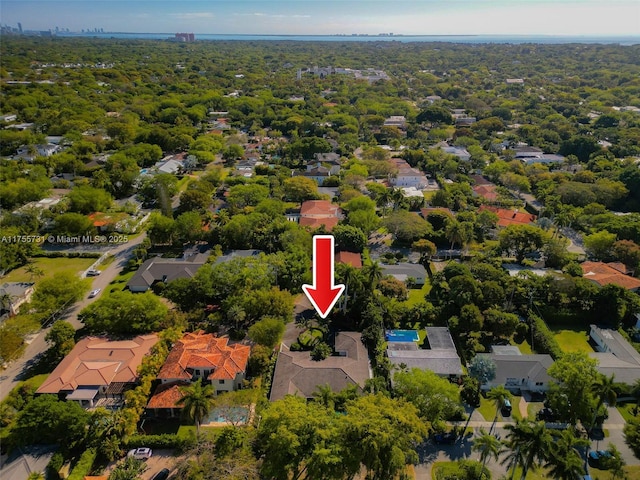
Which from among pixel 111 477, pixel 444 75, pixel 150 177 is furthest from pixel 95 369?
pixel 444 75

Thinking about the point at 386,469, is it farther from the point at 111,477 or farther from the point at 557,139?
the point at 557,139

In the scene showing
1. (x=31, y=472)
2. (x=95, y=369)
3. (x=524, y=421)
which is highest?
(x=524, y=421)

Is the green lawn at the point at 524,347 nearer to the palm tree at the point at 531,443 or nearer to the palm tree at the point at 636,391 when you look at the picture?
the palm tree at the point at 636,391

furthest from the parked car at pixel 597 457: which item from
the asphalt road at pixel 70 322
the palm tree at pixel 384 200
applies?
the asphalt road at pixel 70 322

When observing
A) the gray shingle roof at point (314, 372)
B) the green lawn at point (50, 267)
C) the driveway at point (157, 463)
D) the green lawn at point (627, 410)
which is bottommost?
the driveway at point (157, 463)

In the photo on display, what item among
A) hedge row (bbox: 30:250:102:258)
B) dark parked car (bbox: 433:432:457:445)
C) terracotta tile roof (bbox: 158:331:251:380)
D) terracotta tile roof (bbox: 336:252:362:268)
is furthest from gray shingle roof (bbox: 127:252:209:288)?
dark parked car (bbox: 433:432:457:445)

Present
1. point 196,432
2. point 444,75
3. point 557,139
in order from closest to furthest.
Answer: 1. point 196,432
2. point 557,139
3. point 444,75

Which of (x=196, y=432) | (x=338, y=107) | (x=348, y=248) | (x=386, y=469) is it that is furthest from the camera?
(x=338, y=107)
